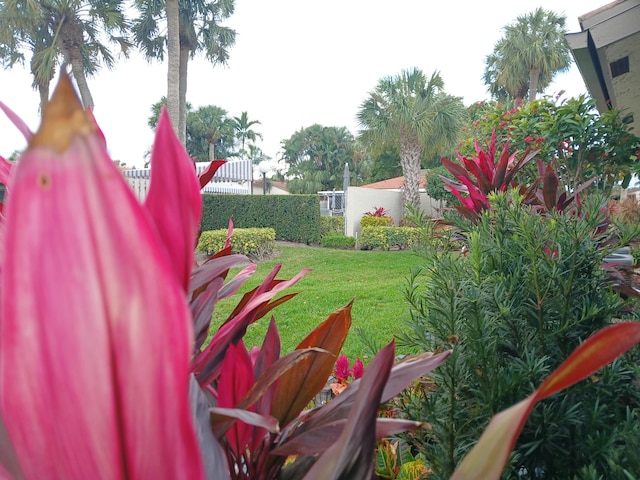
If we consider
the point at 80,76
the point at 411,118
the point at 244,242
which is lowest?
the point at 244,242

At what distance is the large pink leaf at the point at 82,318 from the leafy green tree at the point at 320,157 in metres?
38.3

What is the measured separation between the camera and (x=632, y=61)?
4465 mm

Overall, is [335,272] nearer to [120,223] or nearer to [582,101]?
[582,101]

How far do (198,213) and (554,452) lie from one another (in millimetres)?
861

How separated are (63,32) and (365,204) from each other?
1172cm

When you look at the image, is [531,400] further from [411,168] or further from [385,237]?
[411,168]

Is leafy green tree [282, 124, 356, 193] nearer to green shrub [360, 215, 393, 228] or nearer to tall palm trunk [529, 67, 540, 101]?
tall palm trunk [529, 67, 540, 101]

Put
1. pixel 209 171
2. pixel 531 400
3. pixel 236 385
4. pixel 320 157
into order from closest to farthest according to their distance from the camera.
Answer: pixel 531 400, pixel 236 385, pixel 209 171, pixel 320 157

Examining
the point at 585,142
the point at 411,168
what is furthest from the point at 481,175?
the point at 411,168

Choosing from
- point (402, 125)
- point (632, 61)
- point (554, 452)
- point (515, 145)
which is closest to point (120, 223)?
point (554, 452)

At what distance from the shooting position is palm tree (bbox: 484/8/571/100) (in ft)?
78.3

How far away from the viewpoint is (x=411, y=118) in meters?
17.8

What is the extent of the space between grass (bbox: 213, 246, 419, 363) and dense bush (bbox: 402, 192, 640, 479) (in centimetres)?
19

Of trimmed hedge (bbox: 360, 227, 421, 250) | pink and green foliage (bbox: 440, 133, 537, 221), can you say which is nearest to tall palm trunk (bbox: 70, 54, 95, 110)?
trimmed hedge (bbox: 360, 227, 421, 250)
